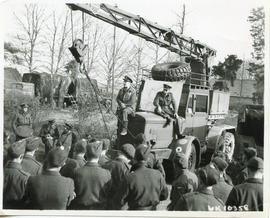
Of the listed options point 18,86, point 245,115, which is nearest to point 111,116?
point 18,86

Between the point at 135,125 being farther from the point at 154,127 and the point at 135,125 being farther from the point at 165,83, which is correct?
the point at 165,83

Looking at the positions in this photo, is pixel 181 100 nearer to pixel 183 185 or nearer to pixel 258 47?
pixel 258 47

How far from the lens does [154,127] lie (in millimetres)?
4949

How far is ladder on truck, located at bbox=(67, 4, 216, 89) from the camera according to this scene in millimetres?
4855

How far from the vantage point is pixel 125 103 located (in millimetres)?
4973

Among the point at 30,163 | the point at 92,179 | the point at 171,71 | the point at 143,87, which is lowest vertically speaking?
the point at 92,179

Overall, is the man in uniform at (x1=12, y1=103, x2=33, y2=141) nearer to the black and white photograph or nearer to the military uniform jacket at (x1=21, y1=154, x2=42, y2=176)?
the black and white photograph

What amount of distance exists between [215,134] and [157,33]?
162 cm

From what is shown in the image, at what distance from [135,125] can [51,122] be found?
1.08m

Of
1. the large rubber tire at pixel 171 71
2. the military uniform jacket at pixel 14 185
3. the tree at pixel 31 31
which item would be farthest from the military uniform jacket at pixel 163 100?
the military uniform jacket at pixel 14 185

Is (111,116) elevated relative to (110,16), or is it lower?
lower

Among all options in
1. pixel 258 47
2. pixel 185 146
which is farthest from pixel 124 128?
pixel 258 47

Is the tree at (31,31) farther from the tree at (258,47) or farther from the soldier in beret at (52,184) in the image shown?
the tree at (258,47)

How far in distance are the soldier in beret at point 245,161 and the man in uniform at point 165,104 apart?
3.46ft
